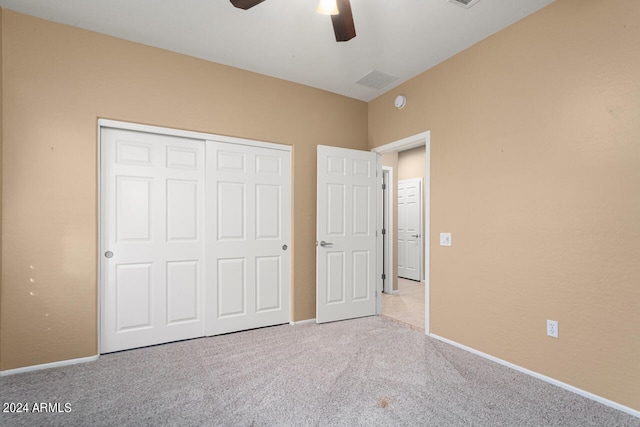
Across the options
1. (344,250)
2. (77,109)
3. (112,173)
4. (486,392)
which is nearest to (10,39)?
(77,109)

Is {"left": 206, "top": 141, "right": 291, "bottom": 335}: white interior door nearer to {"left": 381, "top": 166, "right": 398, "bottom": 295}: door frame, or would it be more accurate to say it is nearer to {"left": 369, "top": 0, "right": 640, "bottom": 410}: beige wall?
{"left": 369, "top": 0, "right": 640, "bottom": 410}: beige wall

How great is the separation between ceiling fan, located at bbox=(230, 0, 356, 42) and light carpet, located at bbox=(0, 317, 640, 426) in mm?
2354

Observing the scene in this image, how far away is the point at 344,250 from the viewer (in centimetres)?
375

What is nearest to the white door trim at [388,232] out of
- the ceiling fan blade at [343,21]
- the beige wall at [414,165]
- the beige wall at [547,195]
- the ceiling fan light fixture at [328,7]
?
the beige wall at [414,165]

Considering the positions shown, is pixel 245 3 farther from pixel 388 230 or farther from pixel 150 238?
pixel 388 230

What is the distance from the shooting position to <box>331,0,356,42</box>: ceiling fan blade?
179 centimetres

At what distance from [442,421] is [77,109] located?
3.52 m

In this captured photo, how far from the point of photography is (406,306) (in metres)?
4.32

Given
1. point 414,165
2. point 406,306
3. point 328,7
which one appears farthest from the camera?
point 414,165

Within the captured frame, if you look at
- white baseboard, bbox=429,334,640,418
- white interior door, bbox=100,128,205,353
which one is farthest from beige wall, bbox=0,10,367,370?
white baseboard, bbox=429,334,640,418

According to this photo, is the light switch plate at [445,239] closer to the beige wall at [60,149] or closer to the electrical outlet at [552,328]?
the electrical outlet at [552,328]

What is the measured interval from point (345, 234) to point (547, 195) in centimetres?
203

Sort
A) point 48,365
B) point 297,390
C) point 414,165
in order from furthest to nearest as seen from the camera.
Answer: point 414,165
point 48,365
point 297,390

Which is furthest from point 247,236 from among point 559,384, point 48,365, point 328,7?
point 559,384
